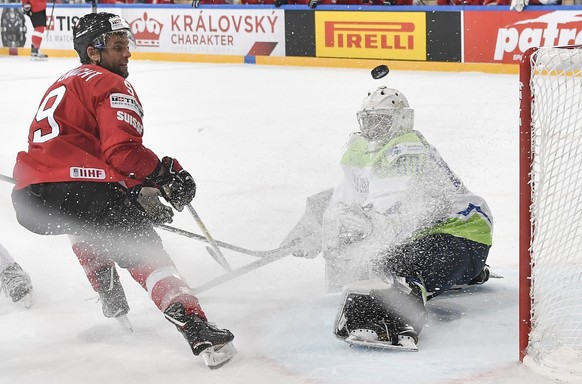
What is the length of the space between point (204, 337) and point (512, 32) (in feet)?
23.9

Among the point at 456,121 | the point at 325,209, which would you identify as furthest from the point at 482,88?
the point at 325,209

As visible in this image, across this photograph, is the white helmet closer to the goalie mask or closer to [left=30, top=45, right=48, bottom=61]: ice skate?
the goalie mask

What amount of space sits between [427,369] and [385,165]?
709mm

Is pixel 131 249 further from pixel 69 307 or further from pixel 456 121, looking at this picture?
pixel 456 121

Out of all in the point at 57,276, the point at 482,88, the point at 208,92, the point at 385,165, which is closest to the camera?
the point at 385,165

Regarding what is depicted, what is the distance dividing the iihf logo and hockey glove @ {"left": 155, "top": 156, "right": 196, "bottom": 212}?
9.94 metres

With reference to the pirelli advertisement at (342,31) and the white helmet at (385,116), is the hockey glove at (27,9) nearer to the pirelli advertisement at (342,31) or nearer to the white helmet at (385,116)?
the pirelli advertisement at (342,31)

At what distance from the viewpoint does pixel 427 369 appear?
9.20 feet

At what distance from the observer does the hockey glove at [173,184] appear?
3.10m

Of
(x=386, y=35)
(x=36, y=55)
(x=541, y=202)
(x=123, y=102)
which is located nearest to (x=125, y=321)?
(x=123, y=102)

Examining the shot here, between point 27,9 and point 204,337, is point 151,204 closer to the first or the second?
point 204,337

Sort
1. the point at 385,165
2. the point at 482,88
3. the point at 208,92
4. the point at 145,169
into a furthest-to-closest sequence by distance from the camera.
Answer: the point at 208,92 → the point at 482,88 → the point at 385,165 → the point at 145,169

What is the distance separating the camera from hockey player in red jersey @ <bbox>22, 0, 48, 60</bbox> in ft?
42.5

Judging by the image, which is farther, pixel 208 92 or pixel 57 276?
pixel 208 92
